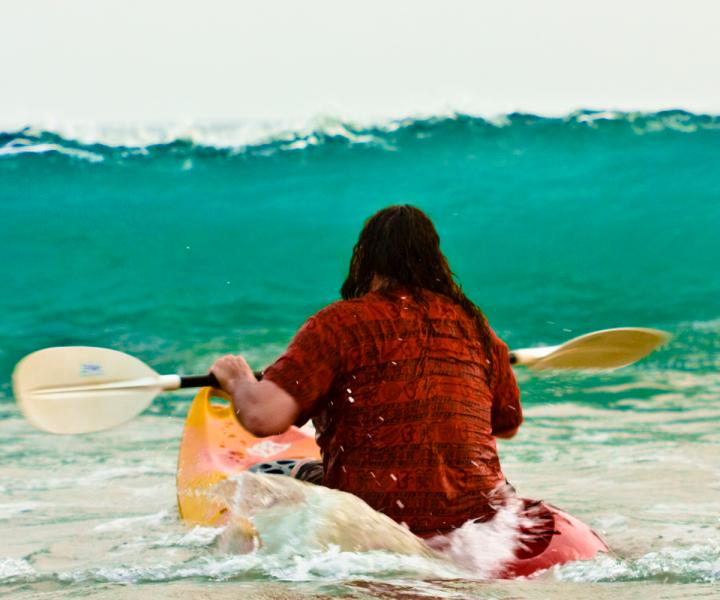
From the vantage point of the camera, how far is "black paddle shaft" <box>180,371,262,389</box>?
9.30 feet

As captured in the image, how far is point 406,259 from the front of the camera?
2.59 meters

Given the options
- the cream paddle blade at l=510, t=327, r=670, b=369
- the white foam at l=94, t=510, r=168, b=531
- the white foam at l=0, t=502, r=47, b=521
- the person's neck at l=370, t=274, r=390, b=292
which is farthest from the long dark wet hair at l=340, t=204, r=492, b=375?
the white foam at l=0, t=502, r=47, b=521

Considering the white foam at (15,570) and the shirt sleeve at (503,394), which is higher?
the shirt sleeve at (503,394)

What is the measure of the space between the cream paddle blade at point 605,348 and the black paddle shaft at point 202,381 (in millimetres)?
1112

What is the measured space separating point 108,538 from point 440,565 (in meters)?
1.78

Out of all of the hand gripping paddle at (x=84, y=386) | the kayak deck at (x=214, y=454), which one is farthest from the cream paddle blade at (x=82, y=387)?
the kayak deck at (x=214, y=454)

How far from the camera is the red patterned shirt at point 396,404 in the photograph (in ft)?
8.04

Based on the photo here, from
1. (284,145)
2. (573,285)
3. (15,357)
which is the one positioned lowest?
(15,357)

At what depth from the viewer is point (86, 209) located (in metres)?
15.2

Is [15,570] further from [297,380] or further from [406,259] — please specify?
[406,259]

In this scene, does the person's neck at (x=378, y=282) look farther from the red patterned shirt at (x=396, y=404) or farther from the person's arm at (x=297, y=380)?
the person's arm at (x=297, y=380)

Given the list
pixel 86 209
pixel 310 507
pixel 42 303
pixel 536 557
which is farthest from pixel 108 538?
pixel 86 209

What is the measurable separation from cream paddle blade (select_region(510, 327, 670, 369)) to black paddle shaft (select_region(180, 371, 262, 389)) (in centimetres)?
111

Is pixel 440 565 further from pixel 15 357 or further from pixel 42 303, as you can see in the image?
pixel 42 303
